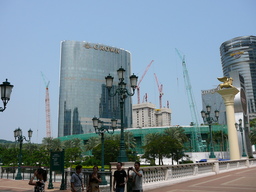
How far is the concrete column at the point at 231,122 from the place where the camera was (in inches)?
1495

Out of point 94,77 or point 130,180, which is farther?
point 94,77

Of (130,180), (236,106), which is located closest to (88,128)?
(236,106)

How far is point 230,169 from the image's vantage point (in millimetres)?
28062

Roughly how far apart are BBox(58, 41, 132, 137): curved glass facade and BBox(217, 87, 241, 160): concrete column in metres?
141

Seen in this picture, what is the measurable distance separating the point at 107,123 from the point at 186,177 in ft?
564

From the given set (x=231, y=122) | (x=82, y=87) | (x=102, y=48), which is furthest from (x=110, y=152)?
(x=102, y=48)

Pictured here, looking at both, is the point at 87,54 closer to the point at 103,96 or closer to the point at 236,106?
the point at 103,96

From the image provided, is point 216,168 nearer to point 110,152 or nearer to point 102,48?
point 110,152

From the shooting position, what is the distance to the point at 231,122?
38.7m

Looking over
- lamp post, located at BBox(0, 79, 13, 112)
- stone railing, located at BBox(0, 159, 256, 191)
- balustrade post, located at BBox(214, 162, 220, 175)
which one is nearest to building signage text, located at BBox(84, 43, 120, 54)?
stone railing, located at BBox(0, 159, 256, 191)

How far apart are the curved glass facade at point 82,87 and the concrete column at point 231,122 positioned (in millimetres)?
141061

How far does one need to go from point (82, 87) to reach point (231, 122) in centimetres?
14594

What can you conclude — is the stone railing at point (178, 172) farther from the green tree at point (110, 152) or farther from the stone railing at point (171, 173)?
the green tree at point (110, 152)

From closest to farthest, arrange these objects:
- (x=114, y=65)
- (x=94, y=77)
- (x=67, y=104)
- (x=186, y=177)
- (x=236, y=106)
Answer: (x=186, y=177) < (x=236, y=106) < (x=67, y=104) < (x=94, y=77) < (x=114, y=65)
